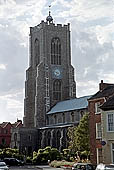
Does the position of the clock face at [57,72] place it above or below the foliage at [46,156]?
above

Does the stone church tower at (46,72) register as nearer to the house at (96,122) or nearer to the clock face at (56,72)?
the clock face at (56,72)

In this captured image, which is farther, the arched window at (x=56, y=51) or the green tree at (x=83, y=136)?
the arched window at (x=56, y=51)

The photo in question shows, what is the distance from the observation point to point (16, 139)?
9956 cm

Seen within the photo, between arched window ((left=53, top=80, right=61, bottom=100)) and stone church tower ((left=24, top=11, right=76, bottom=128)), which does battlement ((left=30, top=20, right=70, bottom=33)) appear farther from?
arched window ((left=53, top=80, right=61, bottom=100))

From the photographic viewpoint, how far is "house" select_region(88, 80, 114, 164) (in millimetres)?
45281

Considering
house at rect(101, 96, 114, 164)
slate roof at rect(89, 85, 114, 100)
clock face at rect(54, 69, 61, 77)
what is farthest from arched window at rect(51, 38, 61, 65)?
house at rect(101, 96, 114, 164)

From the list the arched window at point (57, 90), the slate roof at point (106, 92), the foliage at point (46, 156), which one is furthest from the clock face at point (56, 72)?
the slate roof at point (106, 92)

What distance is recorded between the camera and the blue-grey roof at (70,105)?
94787 millimetres

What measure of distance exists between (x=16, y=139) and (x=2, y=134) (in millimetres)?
12264

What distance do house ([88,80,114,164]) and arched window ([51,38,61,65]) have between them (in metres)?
66.7

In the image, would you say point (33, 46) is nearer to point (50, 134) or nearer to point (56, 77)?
point (56, 77)

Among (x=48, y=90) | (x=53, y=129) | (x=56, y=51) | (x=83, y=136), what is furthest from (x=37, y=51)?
(x=83, y=136)

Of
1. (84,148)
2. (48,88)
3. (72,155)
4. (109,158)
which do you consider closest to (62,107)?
(48,88)

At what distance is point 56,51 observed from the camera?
11544cm
